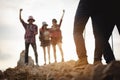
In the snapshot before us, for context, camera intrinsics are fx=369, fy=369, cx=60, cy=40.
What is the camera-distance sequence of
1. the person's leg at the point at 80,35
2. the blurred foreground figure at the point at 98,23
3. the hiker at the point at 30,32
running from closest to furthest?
the blurred foreground figure at the point at 98,23 < the person's leg at the point at 80,35 < the hiker at the point at 30,32

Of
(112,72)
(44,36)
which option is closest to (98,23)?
(112,72)

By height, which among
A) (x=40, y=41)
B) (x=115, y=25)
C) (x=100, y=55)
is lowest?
(x=100, y=55)

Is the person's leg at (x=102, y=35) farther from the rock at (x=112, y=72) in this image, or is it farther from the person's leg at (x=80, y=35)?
the rock at (x=112, y=72)

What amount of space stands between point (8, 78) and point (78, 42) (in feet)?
12.0

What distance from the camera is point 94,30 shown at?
6.30 metres

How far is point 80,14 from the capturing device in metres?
6.12

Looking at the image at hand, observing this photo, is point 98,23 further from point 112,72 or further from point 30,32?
point 30,32

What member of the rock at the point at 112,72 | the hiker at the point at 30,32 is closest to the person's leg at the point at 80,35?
the rock at the point at 112,72

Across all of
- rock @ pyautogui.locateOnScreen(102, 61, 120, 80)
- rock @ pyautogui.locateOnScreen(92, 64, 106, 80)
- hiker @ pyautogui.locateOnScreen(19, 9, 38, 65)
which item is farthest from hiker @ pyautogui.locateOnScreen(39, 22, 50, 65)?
rock @ pyautogui.locateOnScreen(102, 61, 120, 80)

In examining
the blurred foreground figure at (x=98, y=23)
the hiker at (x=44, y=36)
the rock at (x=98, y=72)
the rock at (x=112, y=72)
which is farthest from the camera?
the hiker at (x=44, y=36)

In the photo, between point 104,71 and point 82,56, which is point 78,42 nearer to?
point 82,56

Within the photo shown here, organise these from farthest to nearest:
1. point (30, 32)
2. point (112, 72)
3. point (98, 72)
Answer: point (30, 32) < point (98, 72) < point (112, 72)

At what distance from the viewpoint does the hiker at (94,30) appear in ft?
19.9

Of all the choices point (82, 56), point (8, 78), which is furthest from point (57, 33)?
point (82, 56)
